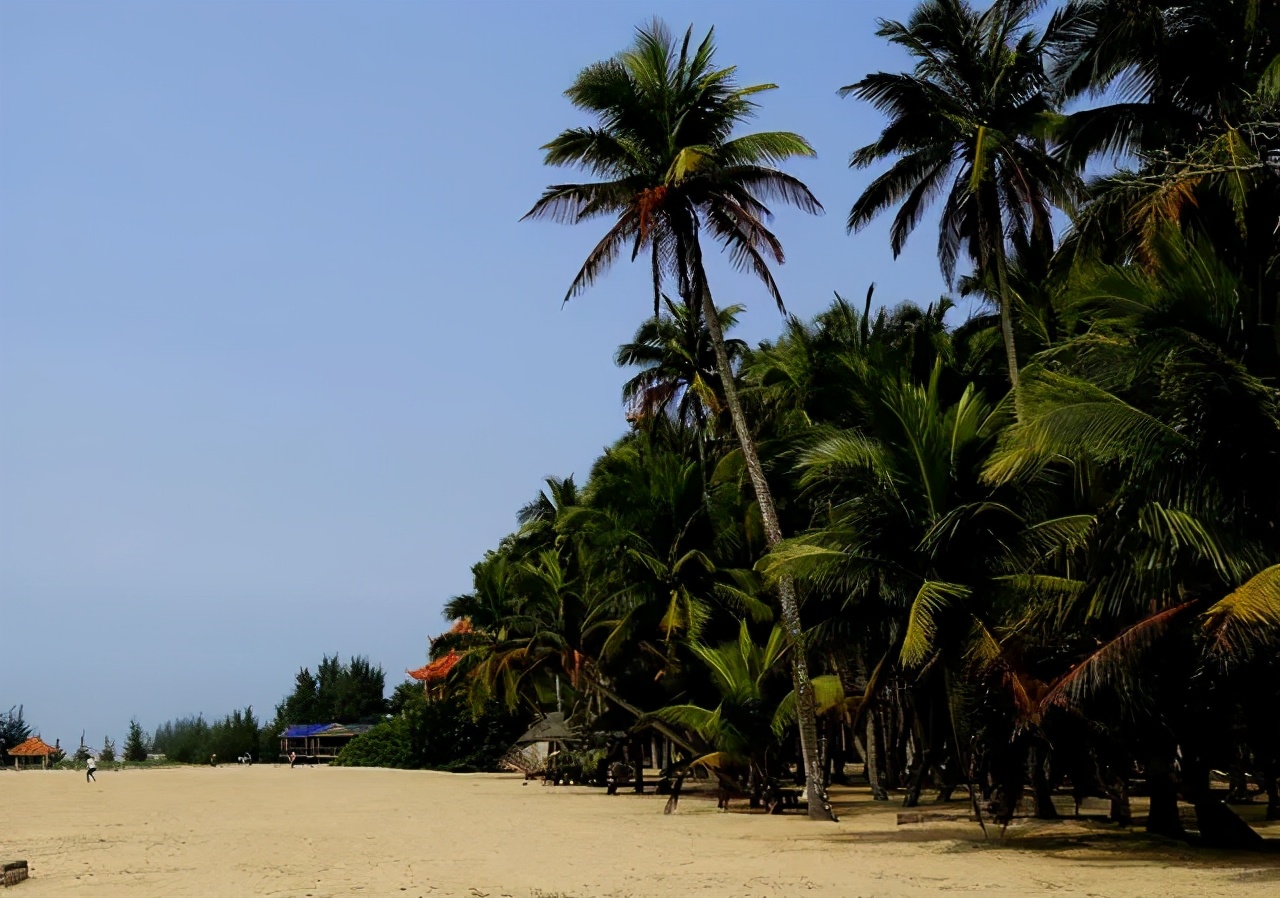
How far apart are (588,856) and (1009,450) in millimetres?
7513

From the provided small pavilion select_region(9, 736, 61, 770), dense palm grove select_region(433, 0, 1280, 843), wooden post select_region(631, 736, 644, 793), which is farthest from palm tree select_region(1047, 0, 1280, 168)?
small pavilion select_region(9, 736, 61, 770)

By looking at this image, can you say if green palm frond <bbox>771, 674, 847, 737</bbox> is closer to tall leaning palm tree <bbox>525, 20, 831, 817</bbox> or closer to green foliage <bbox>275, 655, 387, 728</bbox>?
tall leaning palm tree <bbox>525, 20, 831, 817</bbox>

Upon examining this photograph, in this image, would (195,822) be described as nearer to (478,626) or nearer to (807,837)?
(807,837)

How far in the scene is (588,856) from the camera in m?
15.7

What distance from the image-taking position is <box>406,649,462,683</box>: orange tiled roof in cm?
5997

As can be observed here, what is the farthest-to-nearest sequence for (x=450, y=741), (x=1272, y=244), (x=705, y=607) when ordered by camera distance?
(x=450, y=741)
(x=705, y=607)
(x=1272, y=244)

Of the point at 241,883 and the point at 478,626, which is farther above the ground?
the point at 478,626

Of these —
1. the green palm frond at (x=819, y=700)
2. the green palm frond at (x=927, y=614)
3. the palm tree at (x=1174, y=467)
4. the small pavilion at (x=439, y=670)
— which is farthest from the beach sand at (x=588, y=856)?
the small pavilion at (x=439, y=670)

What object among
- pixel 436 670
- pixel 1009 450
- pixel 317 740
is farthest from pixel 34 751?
pixel 1009 450

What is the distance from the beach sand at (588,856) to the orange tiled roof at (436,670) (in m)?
33.8

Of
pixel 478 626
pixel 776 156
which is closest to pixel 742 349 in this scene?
pixel 776 156

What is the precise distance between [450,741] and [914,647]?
46.5 metres

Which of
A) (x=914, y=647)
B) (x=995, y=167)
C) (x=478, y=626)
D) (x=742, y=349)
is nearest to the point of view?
(x=914, y=647)

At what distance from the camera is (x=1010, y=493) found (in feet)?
52.7
